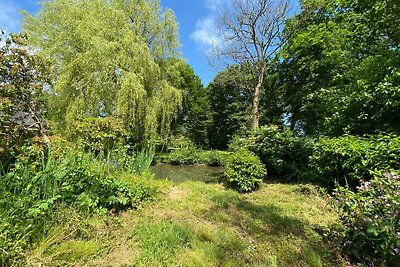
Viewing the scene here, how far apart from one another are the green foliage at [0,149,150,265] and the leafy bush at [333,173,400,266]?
2.82 metres

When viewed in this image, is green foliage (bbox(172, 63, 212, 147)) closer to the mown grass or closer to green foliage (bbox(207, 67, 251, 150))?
green foliage (bbox(207, 67, 251, 150))

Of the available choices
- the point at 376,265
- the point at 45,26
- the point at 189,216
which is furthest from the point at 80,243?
the point at 45,26

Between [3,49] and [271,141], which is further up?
[3,49]

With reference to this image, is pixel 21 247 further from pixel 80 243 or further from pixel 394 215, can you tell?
pixel 394 215

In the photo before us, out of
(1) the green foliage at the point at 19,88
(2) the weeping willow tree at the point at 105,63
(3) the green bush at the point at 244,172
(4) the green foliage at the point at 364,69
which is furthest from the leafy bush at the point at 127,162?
(4) the green foliage at the point at 364,69

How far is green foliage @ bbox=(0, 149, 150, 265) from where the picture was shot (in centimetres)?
208

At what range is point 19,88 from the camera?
14.0ft

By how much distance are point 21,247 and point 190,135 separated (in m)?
20.9

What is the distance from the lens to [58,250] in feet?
7.11

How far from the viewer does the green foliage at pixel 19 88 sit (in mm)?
3820

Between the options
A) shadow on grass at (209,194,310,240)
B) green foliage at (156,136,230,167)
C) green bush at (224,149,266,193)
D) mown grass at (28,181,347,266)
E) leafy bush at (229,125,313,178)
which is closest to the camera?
mown grass at (28,181,347,266)

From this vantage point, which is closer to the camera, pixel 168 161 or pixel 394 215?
pixel 394 215

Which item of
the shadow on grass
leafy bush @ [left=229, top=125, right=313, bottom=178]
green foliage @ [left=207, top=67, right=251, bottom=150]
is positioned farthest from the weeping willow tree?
green foliage @ [left=207, top=67, right=251, bottom=150]

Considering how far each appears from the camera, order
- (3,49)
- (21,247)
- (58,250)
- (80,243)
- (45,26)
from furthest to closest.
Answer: (45,26), (3,49), (80,243), (58,250), (21,247)
